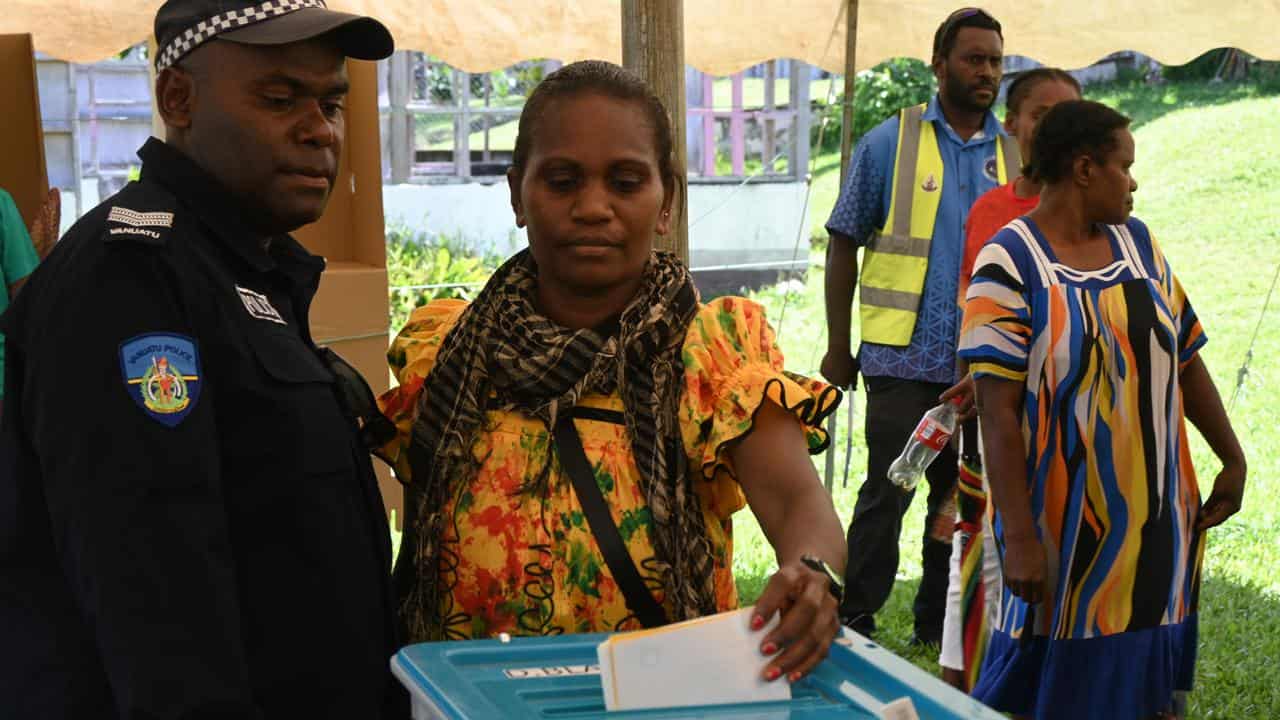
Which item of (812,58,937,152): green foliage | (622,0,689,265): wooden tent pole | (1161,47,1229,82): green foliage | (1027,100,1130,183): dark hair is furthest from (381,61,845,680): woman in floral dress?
(1161,47,1229,82): green foliage

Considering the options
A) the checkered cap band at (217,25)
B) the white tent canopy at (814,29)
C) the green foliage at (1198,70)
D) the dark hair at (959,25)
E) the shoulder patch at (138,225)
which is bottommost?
the shoulder patch at (138,225)

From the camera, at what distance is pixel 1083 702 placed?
309cm

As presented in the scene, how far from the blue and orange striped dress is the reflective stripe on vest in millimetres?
1697

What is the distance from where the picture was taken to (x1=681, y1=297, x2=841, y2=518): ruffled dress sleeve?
1757mm

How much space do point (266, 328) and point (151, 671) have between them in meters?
0.41

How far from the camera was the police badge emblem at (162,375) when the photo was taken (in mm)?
1438

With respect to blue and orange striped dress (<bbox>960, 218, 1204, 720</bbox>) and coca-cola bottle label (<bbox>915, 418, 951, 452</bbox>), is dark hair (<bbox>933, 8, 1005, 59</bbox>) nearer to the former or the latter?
coca-cola bottle label (<bbox>915, 418, 951, 452</bbox>)

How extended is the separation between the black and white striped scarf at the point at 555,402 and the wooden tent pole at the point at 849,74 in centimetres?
407

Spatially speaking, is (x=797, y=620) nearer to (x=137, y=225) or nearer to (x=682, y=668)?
(x=682, y=668)

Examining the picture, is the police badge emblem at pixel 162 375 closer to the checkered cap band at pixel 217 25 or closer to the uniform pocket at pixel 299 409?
the uniform pocket at pixel 299 409

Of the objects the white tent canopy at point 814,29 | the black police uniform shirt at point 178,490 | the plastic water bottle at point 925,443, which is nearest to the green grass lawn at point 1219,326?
the plastic water bottle at point 925,443

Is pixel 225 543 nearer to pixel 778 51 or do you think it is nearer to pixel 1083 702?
pixel 1083 702

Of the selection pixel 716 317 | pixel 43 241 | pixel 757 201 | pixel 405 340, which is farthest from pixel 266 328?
pixel 757 201

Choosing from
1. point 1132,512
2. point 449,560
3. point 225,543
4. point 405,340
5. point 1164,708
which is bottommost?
point 1164,708
